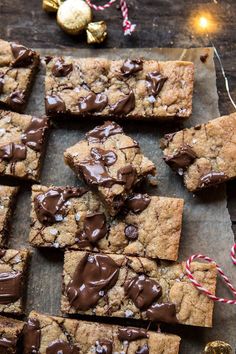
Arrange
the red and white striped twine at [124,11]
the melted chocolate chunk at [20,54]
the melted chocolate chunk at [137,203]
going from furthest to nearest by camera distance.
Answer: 1. the red and white striped twine at [124,11]
2. the melted chocolate chunk at [20,54]
3. the melted chocolate chunk at [137,203]

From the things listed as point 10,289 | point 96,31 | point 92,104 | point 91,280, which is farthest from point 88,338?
point 96,31

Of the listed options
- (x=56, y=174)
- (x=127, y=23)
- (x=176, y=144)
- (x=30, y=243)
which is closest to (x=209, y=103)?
(x=176, y=144)

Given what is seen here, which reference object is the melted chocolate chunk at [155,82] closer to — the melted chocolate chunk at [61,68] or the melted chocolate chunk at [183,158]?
the melted chocolate chunk at [183,158]

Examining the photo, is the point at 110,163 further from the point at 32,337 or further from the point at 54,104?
the point at 32,337

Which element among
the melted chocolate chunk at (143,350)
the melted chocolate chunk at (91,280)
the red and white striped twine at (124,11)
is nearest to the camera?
the melted chocolate chunk at (143,350)

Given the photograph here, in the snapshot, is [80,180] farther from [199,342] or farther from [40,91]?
[199,342]

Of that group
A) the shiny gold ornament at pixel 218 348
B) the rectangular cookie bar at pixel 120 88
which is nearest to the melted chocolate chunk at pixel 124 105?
the rectangular cookie bar at pixel 120 88

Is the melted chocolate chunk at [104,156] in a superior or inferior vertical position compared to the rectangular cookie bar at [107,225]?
superior

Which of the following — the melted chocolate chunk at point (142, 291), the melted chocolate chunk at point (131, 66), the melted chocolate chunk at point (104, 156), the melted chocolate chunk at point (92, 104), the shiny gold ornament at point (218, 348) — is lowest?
the shiny gold ornament at point (218, 348)

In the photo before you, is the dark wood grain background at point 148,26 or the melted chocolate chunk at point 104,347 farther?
the dark wood grain background at point 148,26
